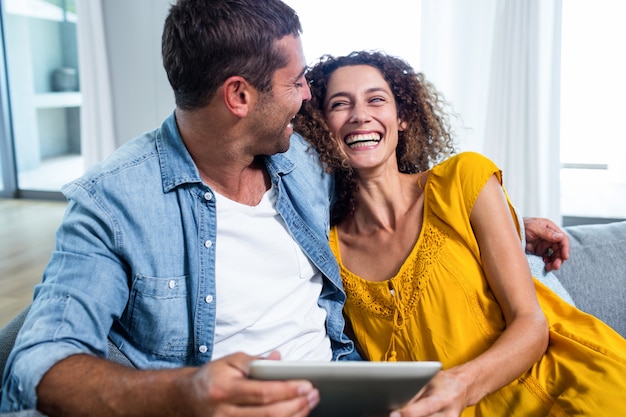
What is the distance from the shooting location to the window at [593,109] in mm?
3486

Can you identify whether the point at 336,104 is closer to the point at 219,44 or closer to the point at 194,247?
the point at 219,44

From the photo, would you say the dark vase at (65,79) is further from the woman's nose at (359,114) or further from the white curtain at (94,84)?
the woman's nose at (359,114)

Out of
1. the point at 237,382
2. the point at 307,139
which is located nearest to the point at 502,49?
the point at 307,139

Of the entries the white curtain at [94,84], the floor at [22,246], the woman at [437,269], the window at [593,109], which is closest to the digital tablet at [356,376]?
the woman at [437,269]

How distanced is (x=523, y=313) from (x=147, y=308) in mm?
820

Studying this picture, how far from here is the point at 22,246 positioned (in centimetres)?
417

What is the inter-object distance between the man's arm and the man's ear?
60 centimetres

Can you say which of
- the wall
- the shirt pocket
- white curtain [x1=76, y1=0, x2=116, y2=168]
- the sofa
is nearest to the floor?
white curtain [x1=76, y1=0, x2=116, y2=168]

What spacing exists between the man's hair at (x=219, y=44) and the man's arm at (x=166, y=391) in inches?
24.2

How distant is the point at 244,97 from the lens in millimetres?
1380

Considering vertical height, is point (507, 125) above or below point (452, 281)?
above

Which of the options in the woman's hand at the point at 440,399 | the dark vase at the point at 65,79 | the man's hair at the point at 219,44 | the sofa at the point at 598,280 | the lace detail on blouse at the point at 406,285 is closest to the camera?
the woman's hand at the point at 440,399

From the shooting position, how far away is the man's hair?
1.31 metres

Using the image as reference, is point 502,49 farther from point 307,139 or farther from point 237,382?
point 237,382
